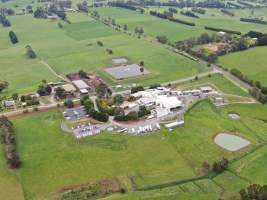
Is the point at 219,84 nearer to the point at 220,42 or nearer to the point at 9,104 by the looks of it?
the point at 220,42

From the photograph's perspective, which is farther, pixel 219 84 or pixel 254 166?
pixel 219 84

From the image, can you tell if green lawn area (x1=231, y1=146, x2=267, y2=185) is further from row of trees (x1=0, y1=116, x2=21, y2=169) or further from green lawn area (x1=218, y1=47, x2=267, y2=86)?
row of trees (x1=0, y1=116, x2=21, y2=169)

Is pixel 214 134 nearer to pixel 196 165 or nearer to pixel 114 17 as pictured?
pixel 196 165

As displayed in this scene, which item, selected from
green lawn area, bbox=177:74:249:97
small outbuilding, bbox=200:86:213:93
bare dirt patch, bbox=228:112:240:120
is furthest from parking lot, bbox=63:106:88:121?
bare dirt patch, bbox=228:112:240:120

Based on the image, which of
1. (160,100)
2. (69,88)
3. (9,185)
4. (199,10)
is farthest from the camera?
(199,10)

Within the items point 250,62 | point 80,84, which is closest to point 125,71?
point 80,84

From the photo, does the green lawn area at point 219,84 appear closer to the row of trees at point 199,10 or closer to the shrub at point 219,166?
the shrub at point 219,166
